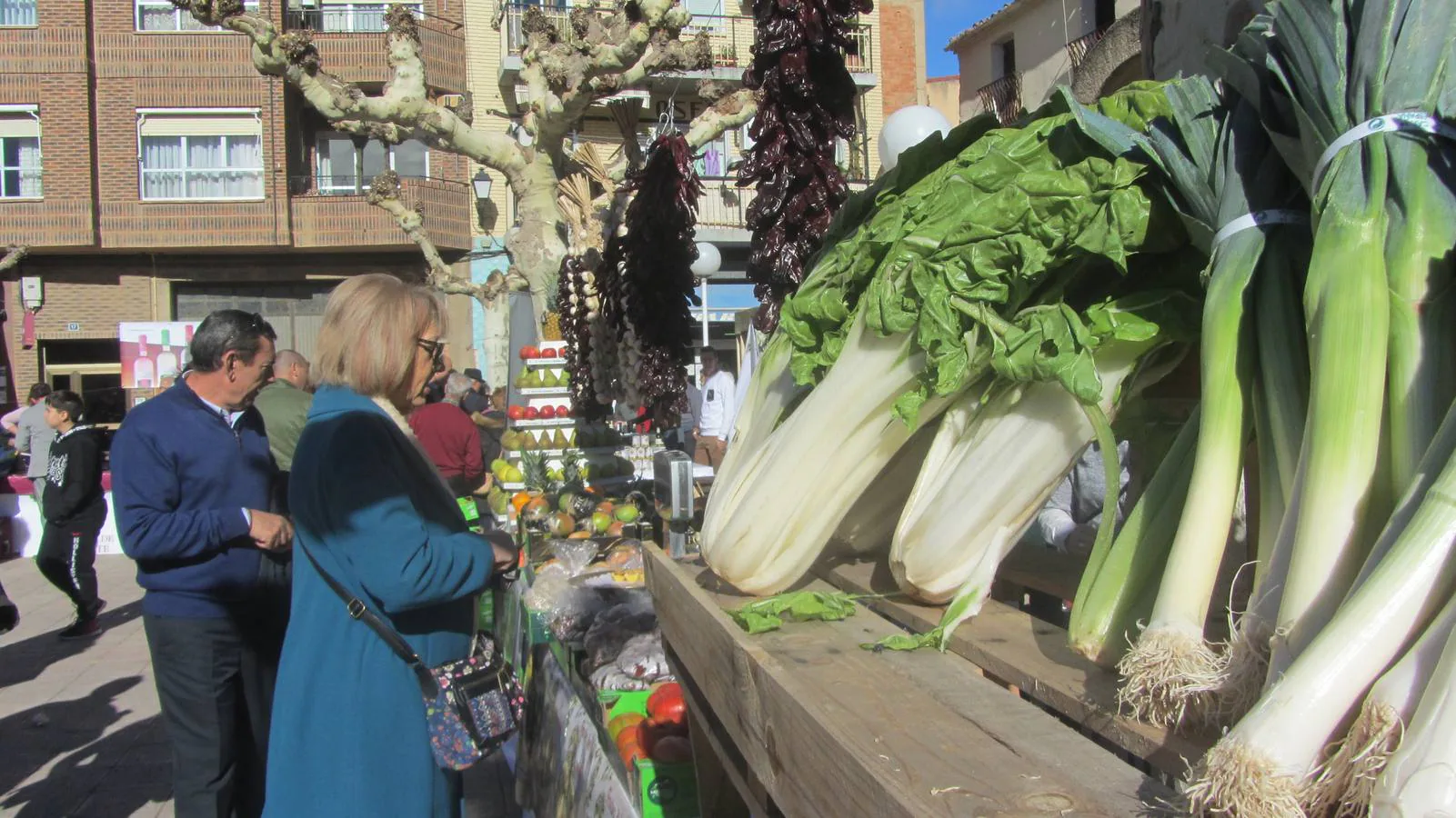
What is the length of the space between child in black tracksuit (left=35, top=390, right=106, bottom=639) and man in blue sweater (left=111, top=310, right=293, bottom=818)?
508cm

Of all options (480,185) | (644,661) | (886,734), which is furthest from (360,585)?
(480,185)

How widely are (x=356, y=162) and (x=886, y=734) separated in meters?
25.9

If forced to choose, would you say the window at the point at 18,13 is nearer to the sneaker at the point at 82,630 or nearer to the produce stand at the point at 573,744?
the sneaker at the point at 82,630

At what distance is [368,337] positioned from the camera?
8.54ft

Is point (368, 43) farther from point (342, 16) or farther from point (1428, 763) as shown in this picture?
point (1428, 763)

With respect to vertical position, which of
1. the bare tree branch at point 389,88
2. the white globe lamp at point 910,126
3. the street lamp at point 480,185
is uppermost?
the street lamp at point 480,185

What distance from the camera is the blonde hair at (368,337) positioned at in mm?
2596

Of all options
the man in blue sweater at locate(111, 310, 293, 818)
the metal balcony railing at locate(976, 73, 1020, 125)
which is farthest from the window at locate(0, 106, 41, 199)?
the man in blue sweater at locate(111, 310, 293, 818)

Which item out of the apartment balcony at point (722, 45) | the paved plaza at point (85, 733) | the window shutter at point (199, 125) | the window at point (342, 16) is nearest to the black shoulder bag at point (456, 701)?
the paved plaza at point (85, 733)

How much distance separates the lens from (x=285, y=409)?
15.7 feet

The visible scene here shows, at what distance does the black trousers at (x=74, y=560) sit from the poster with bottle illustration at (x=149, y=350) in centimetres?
797

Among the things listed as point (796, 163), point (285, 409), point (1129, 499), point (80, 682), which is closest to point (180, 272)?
point (80, 682)

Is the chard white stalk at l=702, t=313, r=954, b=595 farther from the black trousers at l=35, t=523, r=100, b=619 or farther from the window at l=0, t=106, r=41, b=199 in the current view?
the window at l=0, t=106, r=41, b=199

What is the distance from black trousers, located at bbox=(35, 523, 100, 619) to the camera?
795 cm
